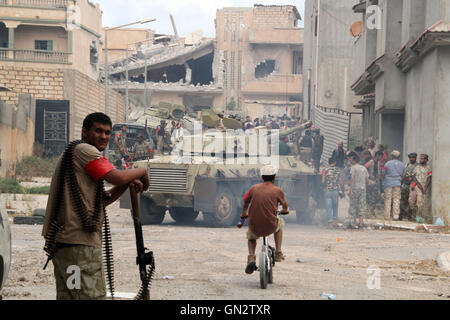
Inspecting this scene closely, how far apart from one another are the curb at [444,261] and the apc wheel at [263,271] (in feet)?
9.49

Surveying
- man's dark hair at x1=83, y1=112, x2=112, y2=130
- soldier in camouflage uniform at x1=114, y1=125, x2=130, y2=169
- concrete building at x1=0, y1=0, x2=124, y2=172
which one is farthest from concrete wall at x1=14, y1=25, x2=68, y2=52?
man's dark hair at x1=83, y1=112, x2=112, y2=130

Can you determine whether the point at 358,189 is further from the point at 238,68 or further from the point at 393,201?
the point at 238,68

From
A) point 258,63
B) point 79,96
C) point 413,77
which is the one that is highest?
point 258,63

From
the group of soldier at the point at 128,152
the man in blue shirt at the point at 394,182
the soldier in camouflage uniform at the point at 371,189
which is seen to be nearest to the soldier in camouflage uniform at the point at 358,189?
the man in blue shirt at the point at 394,182

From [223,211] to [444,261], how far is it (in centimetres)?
610

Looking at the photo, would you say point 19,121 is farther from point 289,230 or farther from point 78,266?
point 78,266

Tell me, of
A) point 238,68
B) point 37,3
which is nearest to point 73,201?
point 37,3

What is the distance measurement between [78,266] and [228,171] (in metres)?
10.9

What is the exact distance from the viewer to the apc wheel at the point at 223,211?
1536cm

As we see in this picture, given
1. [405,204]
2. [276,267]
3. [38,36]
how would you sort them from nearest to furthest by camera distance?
[276,267], [405,204], [38,36]

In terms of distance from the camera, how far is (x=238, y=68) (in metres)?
53.0

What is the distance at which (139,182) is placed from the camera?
14.9ft

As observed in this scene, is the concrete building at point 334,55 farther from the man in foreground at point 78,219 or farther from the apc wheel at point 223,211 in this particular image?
the man in foreground at point 78,219

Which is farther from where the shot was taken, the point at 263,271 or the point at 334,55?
the point at 334,55
